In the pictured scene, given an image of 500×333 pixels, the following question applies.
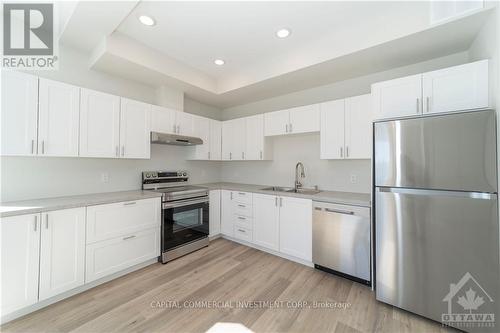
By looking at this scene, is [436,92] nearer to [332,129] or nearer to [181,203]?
[332,129]

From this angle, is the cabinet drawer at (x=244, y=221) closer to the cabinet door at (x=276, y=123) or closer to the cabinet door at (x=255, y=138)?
the cabinet door at (x=255, y=138)

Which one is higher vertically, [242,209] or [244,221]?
[242,209]

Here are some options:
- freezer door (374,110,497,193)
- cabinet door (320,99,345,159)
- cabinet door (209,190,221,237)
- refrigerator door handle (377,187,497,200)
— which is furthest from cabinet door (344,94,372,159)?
cabinet door (209,190,221,237)

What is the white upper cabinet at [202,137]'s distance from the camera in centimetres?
359

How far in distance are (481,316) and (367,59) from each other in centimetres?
262

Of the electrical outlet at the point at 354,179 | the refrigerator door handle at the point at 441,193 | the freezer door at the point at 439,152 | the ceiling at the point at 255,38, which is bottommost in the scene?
the refrigerator door handle at the point at 441,193

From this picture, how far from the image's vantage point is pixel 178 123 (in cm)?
328

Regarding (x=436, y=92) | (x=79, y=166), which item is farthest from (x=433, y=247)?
(x=79, y=166)

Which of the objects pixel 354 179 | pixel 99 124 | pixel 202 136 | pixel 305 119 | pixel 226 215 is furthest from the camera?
pixel 202 136

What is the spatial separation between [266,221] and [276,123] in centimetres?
157

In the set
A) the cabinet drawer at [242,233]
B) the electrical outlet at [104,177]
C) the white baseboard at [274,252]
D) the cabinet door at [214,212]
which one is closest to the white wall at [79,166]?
the electrical outlet at [104,177]

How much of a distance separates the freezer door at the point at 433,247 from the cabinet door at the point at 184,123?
2.85 metres

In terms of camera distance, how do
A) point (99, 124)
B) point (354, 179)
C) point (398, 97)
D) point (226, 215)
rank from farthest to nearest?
point (226, 215) < point (354, 179) < point (99, 124) < point (398, 97)

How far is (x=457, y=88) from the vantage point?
1802mm
